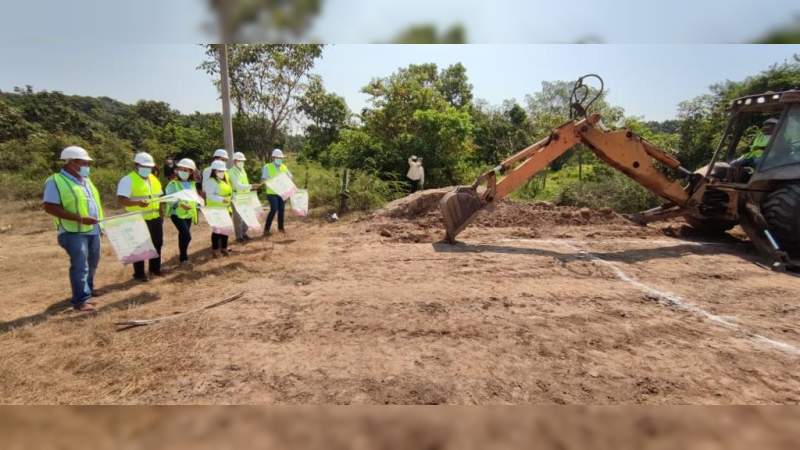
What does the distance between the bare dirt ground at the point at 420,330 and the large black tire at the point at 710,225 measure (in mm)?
792

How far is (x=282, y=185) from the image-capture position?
765cm

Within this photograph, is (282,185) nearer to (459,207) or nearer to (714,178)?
(459,207)

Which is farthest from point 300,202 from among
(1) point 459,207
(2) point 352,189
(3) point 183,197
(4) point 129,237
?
(4) point 129,237

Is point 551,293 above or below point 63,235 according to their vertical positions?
below

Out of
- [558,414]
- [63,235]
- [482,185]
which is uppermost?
[482,185]

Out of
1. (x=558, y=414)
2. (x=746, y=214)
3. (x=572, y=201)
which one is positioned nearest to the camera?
(x=558, y=414)

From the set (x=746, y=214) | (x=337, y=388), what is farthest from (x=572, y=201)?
(x=337, y=388)

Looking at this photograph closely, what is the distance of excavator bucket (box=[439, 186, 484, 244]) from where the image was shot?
258 inches

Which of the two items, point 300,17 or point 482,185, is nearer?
point 300,17

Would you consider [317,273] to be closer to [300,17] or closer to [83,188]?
[83,188]

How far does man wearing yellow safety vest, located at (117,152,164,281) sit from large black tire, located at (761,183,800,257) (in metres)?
8.03

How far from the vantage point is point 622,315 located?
3.99m

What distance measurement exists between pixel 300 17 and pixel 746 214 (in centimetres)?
789

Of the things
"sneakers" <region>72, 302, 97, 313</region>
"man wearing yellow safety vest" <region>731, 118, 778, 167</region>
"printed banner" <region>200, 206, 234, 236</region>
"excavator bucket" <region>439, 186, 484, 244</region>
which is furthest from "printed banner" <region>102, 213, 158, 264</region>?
"man wearing yellow safety vest" <region>731, 118, 778, 167</region>
